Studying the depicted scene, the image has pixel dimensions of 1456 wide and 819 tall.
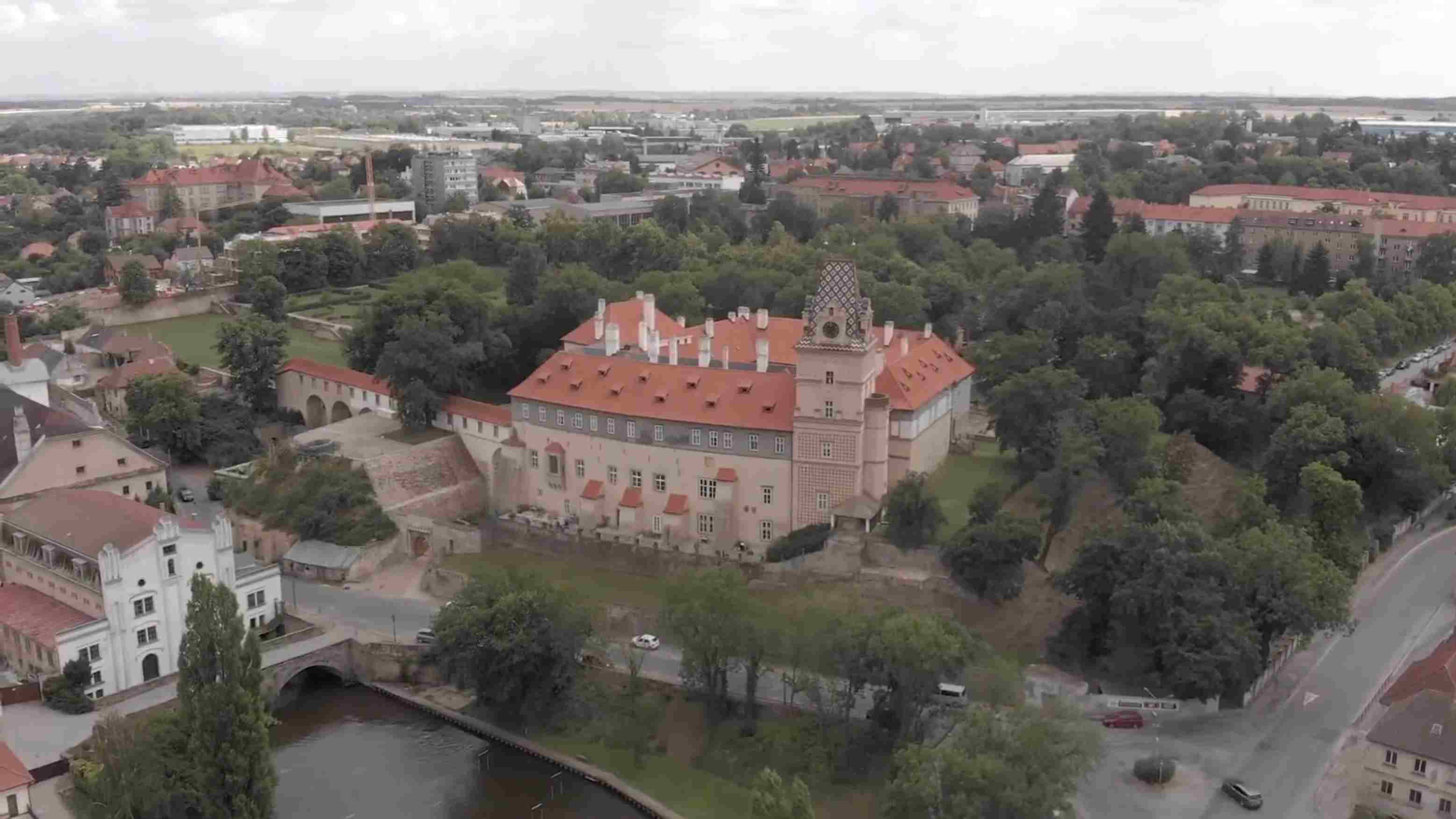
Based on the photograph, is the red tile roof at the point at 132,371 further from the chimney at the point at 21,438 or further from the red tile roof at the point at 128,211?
the red tile roof at the point at 128,211

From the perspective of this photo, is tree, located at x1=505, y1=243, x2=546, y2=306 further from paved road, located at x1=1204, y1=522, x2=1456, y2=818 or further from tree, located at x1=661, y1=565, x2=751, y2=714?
paved road, located at x1=1204, y1=522, x2=1456, y2=818

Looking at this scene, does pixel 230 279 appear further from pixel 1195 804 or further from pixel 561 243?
pixel 1195 804

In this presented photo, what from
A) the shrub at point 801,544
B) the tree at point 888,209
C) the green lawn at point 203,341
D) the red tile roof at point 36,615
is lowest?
the red tile roof at point 36,615

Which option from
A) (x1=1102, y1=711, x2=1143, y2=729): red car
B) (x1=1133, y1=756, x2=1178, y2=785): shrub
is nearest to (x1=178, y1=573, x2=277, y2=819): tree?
(x1=1133, y1=756, x2=1178, y2=785): shrub

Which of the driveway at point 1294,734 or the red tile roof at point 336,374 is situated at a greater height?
the red tile roof at point 336,374

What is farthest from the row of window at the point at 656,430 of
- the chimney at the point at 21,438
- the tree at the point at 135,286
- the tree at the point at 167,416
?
the tree at the point at 135,286

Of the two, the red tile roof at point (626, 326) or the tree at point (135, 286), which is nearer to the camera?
the red tile roof at point (626, 326)
